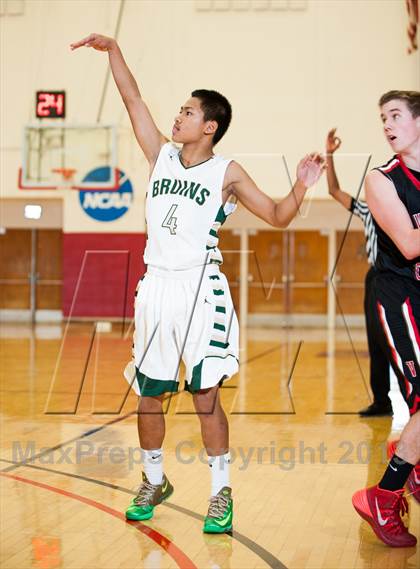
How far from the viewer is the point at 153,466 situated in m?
3.93

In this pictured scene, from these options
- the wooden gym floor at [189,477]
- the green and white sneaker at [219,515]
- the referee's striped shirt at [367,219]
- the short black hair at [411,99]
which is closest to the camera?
the wooden gym floor at [189,477]

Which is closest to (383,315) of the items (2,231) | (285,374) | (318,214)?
(285,374)

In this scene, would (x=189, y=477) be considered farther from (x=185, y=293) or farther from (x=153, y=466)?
(x=185, y=293)

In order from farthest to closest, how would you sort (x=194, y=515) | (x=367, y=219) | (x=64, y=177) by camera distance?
(x=64, y=177) → (x=367, y=219) → (x=194, y=515)

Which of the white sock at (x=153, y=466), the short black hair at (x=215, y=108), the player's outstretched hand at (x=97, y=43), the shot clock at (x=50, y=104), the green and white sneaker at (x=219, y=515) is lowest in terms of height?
the green and white sneaker at (x=219, y=515)

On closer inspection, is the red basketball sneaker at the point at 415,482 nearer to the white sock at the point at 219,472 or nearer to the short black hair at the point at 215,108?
the white sock at the point at 219,472

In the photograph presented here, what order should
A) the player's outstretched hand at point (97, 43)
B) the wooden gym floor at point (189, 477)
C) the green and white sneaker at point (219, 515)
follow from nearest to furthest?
the wooden gym floor at point (189, 477)
the green and white sneaker at point (219, 515)
the player's outstretched hand at point (97, 43)

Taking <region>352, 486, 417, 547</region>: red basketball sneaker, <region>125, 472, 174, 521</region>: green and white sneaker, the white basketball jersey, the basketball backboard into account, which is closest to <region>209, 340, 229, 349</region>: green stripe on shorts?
the white basketball jersey

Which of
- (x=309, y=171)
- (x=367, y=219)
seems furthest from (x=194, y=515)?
(x=367, y=219)

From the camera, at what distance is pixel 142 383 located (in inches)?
148

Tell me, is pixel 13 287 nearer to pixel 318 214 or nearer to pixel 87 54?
pixel 87 54

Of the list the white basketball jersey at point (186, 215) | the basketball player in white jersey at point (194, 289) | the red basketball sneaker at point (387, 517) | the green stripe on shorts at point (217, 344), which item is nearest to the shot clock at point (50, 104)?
the basketball player in white jersey at point (194, 289)

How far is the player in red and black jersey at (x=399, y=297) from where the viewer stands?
3471mm

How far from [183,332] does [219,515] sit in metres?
0.74
